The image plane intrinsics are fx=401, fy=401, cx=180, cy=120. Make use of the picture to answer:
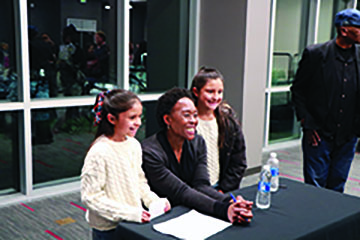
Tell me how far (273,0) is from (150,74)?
7.40ft

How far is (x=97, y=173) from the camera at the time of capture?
183 cm

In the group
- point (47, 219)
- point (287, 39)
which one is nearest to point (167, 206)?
point (47, 219)

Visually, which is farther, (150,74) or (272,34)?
(272,34)

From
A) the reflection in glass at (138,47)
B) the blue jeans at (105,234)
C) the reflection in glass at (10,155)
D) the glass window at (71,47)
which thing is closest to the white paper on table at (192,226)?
the blue jeans at (105,234)

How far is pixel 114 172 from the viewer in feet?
6.26

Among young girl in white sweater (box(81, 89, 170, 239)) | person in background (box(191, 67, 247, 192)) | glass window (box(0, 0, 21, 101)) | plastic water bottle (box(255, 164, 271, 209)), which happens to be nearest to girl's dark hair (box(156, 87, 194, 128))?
young girl in white sweater (box(81, 89, 170, 239))

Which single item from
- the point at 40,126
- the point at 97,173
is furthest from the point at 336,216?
the point at 40,126

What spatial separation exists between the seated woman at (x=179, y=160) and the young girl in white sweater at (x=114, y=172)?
2.9 inches

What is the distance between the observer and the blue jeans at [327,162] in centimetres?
297

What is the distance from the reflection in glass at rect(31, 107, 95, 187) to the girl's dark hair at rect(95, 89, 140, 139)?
231 centimetres

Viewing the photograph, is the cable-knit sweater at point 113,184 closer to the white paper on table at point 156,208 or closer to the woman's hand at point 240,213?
the white paper on table at point 156,208

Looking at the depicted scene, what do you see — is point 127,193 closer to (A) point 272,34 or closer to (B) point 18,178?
(B) point 18,178

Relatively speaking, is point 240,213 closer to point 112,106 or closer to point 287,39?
point 112,106

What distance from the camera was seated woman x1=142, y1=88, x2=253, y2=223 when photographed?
6.64 ft
